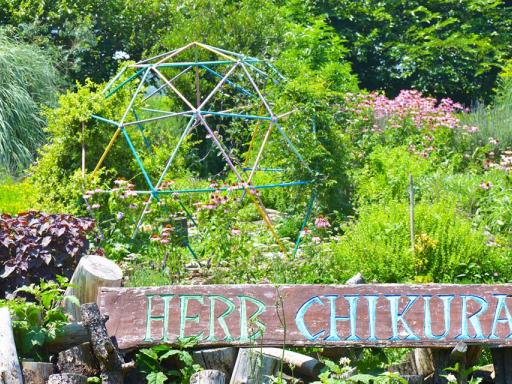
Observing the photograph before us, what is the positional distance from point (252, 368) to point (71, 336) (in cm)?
97

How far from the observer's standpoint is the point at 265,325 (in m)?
5.26

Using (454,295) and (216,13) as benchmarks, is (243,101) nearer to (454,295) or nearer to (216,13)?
(216,13)

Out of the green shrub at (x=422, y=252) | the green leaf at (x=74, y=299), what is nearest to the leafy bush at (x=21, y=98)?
the green shrub at (x=422, y=252)

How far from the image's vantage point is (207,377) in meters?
4.77

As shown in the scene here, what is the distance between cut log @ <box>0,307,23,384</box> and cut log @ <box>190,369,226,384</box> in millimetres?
825

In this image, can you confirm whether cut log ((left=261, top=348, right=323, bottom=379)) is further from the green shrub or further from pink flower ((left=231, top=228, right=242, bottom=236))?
pink flower ((left=231, top=228, right=242, bottom=236))

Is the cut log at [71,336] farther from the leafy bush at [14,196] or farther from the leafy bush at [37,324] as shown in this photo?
the leafy bush at [14,196]

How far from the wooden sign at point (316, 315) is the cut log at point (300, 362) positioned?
0.20ft

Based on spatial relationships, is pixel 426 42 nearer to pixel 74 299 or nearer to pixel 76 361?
pixel 74 299

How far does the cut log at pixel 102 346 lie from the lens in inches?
194

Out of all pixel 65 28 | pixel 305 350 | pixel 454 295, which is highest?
pixel 65 28

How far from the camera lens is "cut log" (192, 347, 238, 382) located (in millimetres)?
5180

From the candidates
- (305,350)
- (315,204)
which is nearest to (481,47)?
(315,204)

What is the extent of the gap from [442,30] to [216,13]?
5276 millimetres
